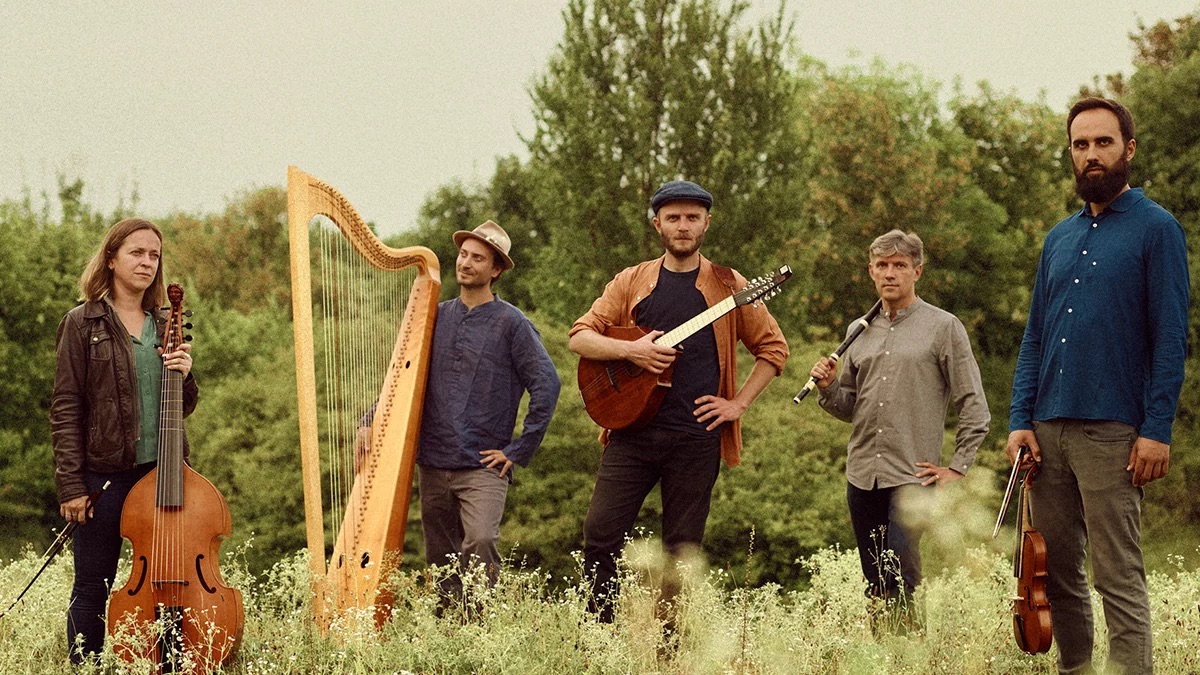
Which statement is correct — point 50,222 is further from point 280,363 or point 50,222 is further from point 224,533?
point 224,533

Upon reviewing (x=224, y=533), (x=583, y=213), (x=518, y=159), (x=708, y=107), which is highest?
(x=518, y=159)

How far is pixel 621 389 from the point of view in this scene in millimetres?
4828

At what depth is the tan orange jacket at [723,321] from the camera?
194 inches

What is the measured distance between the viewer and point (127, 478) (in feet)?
14.6

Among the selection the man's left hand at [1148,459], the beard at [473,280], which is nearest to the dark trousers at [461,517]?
the beard at [473,280]

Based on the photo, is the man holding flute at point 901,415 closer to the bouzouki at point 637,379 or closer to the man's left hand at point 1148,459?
the bouzouki at point 637,379

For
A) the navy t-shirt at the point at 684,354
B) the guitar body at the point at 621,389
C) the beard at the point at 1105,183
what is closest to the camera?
the beard at the point at 1105,183

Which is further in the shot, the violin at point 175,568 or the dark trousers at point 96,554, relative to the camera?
the dark trousers at point 96,554

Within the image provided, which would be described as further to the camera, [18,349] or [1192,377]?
[1192,377]

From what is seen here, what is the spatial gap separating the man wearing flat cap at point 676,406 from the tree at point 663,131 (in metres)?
8.02

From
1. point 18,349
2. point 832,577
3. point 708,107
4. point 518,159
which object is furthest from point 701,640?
point 518,159

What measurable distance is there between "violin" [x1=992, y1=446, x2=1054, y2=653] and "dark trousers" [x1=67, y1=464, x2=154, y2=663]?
305 centimetres

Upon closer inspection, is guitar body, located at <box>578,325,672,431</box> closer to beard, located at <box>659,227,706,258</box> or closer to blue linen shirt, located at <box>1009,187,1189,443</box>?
beard, located at <box>659,227,706,258</box>

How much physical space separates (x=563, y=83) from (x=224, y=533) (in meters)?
10.2
